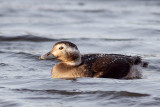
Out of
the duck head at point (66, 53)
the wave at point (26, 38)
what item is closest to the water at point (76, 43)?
the wave at point (26, 38)

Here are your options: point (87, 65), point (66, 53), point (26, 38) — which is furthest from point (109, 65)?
point (26, 38)

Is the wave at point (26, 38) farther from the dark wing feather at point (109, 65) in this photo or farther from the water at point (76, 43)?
the dark wing feather at point (109, 65)

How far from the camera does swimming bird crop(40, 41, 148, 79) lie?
32.9 ft

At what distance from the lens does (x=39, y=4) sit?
75.2ft

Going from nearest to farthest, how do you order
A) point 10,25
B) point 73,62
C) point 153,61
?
point 73,62 < point 153,61 < point 10,25

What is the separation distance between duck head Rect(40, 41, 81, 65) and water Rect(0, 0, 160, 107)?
19.6 inches

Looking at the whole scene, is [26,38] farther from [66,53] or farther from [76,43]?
[66,53]

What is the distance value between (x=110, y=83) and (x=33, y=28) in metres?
8.03

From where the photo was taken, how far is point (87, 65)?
33.1ft

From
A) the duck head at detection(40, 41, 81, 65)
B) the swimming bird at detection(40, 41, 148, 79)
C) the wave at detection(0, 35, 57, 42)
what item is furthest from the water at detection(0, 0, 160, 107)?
the duck head at detection(40, 41, 81, 65)

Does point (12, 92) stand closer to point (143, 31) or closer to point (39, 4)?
point (143, 31)

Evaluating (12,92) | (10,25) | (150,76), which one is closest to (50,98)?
(12,92)

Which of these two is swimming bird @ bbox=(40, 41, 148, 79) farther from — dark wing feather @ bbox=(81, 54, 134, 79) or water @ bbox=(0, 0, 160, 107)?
water @ bbox=(0, 0, 160, 107)

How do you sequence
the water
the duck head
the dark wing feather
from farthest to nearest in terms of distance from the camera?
the duck head, the dark wing feather, the water
